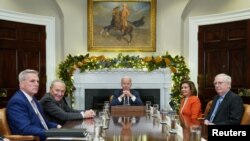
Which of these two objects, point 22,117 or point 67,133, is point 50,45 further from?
point 67,133

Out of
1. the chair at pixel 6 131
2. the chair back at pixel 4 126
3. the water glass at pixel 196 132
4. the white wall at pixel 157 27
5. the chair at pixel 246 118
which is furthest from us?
the white wall at pixel 157 27

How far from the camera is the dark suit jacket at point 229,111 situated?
348 centimetres

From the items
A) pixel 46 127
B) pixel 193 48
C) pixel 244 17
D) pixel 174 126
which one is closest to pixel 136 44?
pixel 193 48

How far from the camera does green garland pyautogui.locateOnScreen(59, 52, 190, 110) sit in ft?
23.8

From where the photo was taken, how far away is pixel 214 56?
6.96m

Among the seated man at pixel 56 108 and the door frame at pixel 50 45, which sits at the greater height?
the door frame at pixel 50 45

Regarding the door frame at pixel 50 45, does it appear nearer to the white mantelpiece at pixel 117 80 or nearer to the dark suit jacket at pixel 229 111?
the white mantelpiece at pixel 117 80

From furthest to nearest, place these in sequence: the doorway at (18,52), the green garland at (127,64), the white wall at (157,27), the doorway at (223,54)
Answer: the white wall at (157,27) < the green garland at (127,64) < the doorway at (18,52) < the doorway at (223,54)

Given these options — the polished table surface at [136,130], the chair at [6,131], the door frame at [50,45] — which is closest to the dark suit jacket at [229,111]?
the polished table surface at [136,130]

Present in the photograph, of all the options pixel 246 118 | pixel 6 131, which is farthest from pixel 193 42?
pixel 6 131

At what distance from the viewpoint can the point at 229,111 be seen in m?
Result: 3.60

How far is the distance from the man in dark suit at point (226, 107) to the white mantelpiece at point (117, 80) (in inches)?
136

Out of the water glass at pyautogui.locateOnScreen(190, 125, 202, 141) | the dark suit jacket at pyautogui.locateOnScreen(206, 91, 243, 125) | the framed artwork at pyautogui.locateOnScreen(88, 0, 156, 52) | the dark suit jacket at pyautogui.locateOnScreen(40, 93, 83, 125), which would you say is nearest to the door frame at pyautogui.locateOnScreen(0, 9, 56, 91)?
the framed artwork at pyautogui.locateOnScreen(88, 0, 156, 52)

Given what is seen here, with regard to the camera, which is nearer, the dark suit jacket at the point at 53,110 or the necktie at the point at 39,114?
the necktie at the point at 39,114
